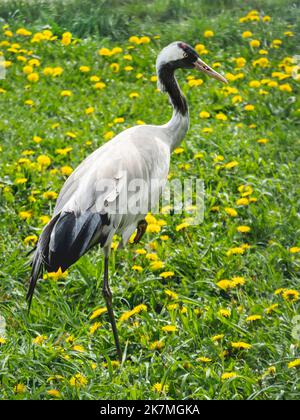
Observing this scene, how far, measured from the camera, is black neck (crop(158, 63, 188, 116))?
4.95 m

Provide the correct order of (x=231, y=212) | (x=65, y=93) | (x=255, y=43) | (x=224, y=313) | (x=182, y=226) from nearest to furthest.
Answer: (x=224, y=313) → (x=182, y=226) → (x=231, y=212) → (x=65, y=93) → (x=255, y=43)

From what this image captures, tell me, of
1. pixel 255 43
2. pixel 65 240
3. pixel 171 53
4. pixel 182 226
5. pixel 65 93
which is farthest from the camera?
pixel 255 43

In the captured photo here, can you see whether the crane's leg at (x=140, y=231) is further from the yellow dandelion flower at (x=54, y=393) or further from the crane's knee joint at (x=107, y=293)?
the yellow dandelion flower at (x=54, y=393)

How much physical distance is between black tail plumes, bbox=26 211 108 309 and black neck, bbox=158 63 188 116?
1024 millimetres

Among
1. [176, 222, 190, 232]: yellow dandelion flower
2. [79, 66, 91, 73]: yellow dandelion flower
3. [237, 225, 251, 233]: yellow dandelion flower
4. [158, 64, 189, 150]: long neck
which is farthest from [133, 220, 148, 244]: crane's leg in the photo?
[79, 66, 91, 73]: yellow dandelion flower

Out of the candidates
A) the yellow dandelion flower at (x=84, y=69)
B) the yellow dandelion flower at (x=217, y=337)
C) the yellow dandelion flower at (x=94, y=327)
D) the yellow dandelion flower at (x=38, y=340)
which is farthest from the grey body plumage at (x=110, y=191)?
the yellow dandelion flower at (x=84, y=69)

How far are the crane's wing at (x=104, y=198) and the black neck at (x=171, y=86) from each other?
10.0 inches

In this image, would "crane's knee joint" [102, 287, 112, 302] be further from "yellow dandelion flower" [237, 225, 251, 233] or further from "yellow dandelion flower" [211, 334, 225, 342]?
"yellow dandelion flower" [237, 225, 251, 233]

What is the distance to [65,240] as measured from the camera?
4.10 m

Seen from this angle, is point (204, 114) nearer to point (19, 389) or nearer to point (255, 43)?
point (255, 43)

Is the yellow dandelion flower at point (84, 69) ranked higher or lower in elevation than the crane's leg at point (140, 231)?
lower

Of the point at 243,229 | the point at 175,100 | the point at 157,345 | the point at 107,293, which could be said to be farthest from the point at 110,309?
the point at 175,100

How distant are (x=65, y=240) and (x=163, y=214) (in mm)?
1458

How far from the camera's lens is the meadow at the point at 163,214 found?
4.13m
